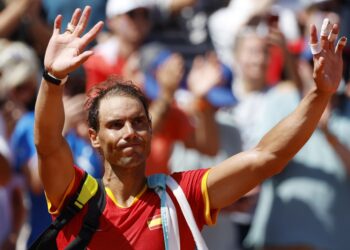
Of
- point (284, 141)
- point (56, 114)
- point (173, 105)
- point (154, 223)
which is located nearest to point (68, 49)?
point (56, 114)

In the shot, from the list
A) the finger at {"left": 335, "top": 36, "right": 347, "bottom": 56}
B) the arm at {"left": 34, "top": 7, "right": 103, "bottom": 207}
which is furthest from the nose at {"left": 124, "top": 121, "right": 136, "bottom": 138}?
the finger at {"left": 335, "top": 36, "right": 347, "bottom": 56}

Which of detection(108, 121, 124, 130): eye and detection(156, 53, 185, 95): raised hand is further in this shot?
detection(156, 53, 185, 95): raised hand

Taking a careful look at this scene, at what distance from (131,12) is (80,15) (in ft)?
11.4

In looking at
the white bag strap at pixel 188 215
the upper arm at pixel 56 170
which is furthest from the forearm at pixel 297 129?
the upper arm at pixel 56 170

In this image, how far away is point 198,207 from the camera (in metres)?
4.71

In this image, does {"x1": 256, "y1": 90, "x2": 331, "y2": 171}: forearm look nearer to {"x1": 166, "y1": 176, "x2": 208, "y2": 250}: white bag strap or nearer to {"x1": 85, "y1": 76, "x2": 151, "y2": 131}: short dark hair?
{"x1": 166, "y1": 176, "x2": 208, "y2": 250}: white bag strap

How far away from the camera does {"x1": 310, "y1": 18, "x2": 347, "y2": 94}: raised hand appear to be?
14.9 feet

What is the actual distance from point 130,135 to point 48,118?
1.21 ft

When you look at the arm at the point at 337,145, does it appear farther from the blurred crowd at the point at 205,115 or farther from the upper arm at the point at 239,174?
the upper arm at the point at 239,174

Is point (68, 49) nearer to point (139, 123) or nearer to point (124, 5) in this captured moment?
point (139, 123)

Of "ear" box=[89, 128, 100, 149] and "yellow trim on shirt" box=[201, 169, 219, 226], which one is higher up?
"ear" box=[89, 128, 100, 149]

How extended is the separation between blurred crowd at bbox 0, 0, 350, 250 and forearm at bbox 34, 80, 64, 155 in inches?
83.7

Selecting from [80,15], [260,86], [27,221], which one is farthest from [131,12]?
[80,15]

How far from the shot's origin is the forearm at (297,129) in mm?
4566
